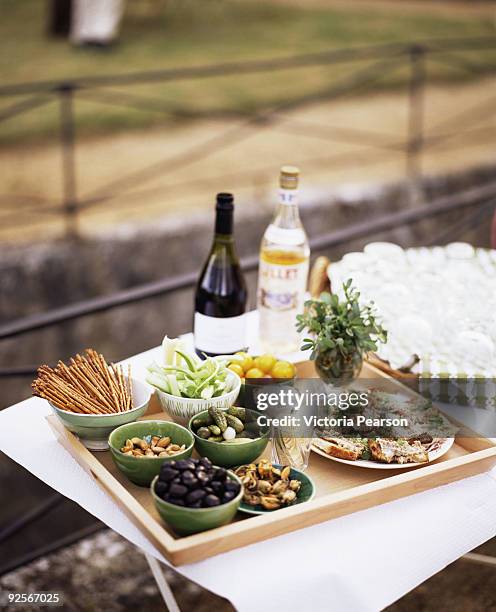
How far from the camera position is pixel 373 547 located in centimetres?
124

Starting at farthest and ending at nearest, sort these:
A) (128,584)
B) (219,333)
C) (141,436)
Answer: (128,584), (219,333), (141,436)

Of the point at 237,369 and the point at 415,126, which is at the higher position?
the point at 237,369

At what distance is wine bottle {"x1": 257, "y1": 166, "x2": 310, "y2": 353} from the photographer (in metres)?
1.82

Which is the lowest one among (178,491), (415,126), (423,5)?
(415,126)

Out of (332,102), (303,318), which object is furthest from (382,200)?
(303,318)

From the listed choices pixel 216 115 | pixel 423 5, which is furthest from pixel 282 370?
pixel 423 5

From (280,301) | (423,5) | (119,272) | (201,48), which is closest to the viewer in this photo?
(280,301)

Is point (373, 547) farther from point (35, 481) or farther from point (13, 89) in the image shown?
point (35, 481)

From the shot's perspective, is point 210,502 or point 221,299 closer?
point 210,502

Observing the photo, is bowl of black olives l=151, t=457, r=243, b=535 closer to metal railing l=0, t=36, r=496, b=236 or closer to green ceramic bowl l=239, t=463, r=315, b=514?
green ceramic bowl l=239, t=463, r=315, b=514

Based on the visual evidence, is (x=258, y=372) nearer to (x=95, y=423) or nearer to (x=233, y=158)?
(x=95, y=423)

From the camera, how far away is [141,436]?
4.48 feet

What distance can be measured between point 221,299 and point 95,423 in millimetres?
550

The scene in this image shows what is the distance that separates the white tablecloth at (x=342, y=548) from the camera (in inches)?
45.8
